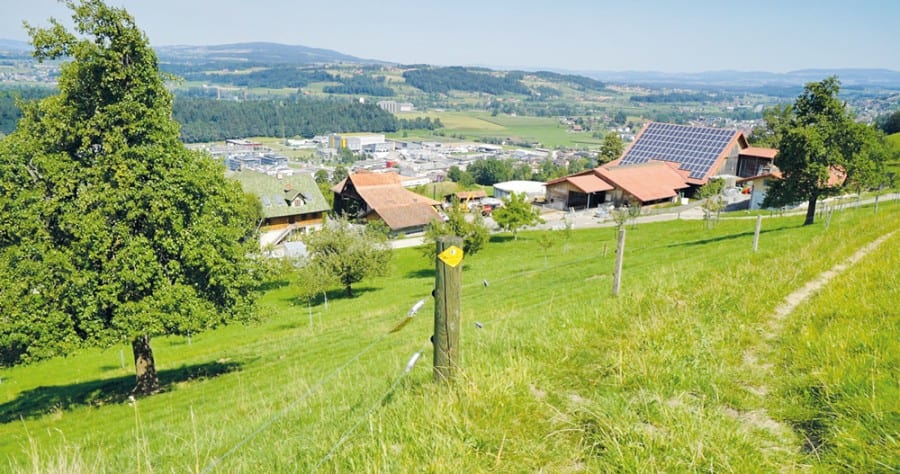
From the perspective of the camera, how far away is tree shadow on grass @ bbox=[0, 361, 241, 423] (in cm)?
1641

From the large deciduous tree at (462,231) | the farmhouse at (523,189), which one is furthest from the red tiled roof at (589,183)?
the large deciduous tree at (462,231)

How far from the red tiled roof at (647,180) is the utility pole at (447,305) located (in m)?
62.1

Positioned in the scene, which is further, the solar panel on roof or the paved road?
the solar panel on roof

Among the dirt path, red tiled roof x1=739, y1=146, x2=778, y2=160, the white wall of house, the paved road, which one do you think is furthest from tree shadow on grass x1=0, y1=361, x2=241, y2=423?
red tiled roof x1=739, y1=146, x2=778, y2=160

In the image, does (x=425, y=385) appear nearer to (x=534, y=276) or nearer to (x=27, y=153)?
(x=27, y=153)

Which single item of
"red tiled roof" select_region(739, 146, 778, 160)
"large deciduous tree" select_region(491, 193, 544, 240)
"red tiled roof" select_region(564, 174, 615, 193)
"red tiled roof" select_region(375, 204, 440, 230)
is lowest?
"red tiled roof" select_region(375, 204, 440, 230)

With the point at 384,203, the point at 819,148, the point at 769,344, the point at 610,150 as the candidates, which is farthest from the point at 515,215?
the point at 610,150

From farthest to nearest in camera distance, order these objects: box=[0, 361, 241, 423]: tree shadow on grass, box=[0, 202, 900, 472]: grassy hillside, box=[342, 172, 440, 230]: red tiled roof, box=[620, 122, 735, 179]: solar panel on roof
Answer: box=[620, 122, 735, 179]: solar panel on roof
box=[342, 172, 440, 230]: red tiled roof
box=[0, 361, 241, 423]: tree shadow on grass
box=[0, 202, 900, 472]: grassy hillside

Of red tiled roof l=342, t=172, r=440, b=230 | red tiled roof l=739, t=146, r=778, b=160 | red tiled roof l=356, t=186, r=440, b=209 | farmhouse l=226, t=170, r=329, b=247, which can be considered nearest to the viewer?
farmhouse l=226, t=170, r=329, b=247

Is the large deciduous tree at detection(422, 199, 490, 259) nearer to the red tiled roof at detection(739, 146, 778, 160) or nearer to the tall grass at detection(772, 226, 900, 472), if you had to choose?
the tall grass at detection(772, 226, 900, 472)

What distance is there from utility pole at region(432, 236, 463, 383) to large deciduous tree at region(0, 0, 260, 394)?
1111 centimetres

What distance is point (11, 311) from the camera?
1377cm

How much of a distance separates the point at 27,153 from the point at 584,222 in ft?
163

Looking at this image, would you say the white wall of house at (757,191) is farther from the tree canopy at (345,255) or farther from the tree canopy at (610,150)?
the tree canopy at (345,255)
